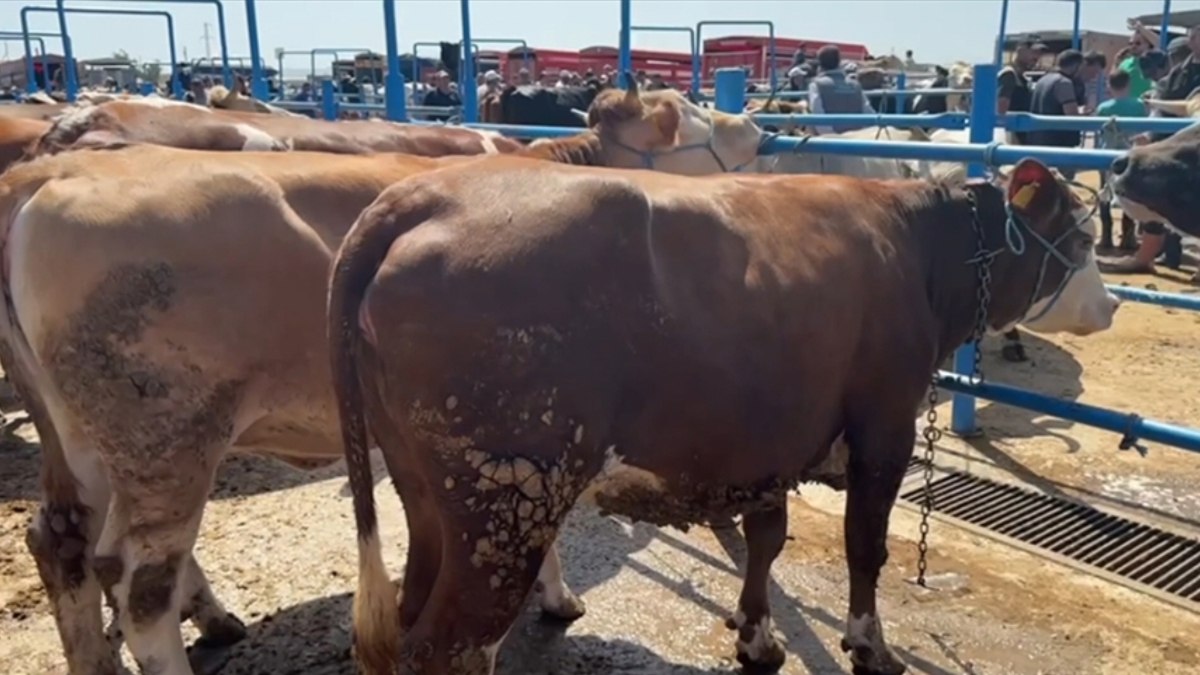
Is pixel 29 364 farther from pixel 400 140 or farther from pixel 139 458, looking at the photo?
pixel 400 140

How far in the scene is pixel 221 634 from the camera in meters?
3.60

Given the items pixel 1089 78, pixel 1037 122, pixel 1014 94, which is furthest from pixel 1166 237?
pixel 1037 122

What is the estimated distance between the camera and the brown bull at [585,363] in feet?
7.72

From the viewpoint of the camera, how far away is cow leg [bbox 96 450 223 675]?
2.95 m

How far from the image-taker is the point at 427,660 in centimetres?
249

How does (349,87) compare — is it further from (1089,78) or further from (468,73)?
(1089,78)

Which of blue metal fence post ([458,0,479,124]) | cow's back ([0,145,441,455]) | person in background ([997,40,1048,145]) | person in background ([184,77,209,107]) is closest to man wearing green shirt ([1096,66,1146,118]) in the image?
person in background ([997,40,1048,145])

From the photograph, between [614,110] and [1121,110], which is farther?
[1121,110]

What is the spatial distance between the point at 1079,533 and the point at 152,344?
3.70m

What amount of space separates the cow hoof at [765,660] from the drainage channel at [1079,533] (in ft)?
4.85

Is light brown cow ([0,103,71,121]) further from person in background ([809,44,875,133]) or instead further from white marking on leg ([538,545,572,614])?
person in background ([809,44,875,133])

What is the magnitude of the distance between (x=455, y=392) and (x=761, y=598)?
5.22 feet

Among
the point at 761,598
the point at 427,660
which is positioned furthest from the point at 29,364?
the point at 761,598

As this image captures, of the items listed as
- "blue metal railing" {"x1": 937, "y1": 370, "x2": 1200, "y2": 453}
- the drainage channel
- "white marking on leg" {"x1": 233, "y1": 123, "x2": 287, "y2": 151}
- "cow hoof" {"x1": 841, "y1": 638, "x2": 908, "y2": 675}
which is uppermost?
"white marking on leg" {"x1": 233, "y1": 123, "x2": 287, "y2": 151}
